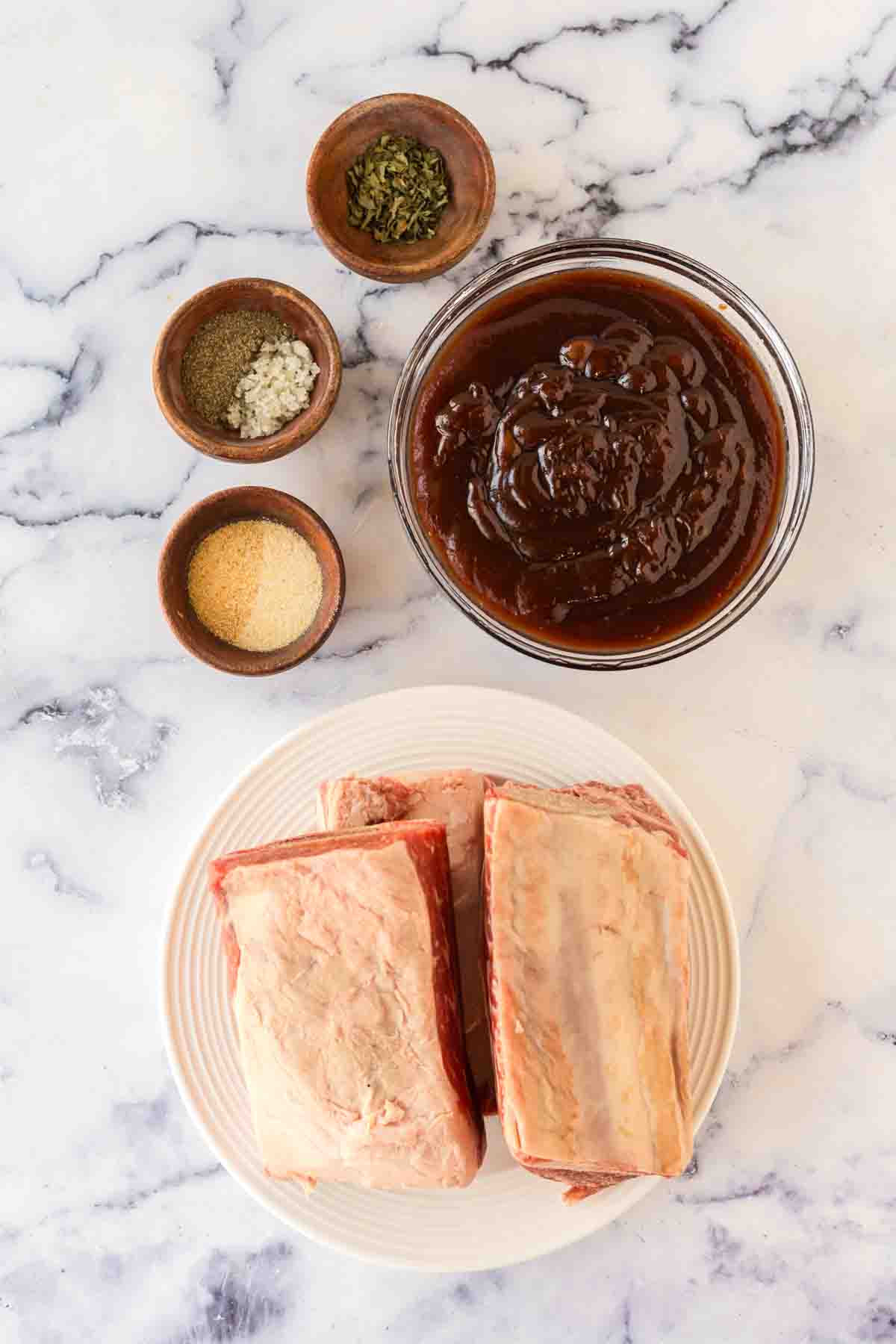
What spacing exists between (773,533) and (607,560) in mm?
462

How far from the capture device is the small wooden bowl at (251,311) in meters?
2.95

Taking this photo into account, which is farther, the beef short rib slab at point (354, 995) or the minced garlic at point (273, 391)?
the minced garlic at point (273, 391)

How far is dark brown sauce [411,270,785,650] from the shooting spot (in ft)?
8.61

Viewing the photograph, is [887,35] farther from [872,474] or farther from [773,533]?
[773,533]

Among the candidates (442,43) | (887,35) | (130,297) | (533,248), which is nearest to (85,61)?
(130,297)

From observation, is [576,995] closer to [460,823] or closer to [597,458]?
[460,823]

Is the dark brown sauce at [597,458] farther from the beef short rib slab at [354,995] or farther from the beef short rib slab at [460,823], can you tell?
the beef short rib slab at [354,995]

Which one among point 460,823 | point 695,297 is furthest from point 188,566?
point 695,297

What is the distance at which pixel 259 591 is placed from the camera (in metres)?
3.08

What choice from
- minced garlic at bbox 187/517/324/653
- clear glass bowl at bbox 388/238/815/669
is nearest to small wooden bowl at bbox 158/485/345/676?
minced garlic at bbox 187/517/324/653

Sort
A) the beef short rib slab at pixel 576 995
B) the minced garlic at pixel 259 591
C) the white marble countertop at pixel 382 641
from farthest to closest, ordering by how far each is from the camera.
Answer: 1. the white marble countertop at pixel 382 641
2. the minced garlic at pixel 259 591
3. the beef short rib slab at pixel 576 995

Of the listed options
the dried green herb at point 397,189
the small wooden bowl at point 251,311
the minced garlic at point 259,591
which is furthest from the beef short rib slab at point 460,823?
the dried green herb at point 397,189

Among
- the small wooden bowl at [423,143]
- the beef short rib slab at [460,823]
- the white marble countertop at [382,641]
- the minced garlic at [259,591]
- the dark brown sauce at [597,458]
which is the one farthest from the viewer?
the white marble countertop at [382,641]

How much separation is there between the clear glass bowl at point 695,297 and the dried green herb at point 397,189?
0.90 feet
